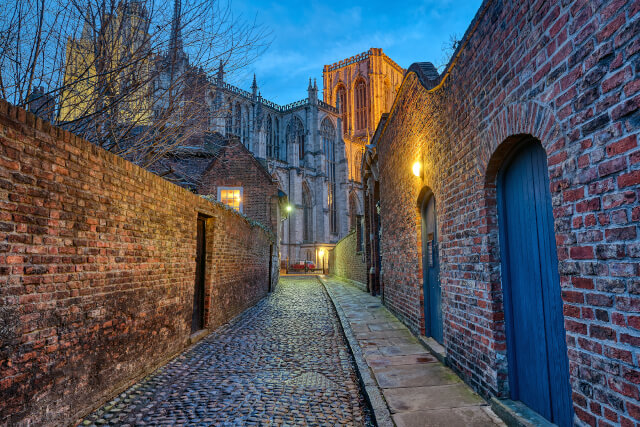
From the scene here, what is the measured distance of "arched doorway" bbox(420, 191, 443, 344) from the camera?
5.31 metres

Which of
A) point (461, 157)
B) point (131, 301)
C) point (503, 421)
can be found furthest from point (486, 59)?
point (131, 301)

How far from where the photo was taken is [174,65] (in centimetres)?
630

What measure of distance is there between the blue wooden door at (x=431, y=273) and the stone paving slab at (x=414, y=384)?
0.39 metres

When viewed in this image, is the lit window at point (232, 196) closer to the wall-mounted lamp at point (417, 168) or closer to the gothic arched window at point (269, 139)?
the wall-mounted lamp at point (417, 168)

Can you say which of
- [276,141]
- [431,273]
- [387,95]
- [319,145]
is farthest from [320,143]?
[431,273]

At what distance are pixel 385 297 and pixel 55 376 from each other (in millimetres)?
7756

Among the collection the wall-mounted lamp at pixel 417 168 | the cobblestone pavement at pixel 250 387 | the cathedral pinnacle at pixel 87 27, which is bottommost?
the cobblestone pavement at pixel 250 387

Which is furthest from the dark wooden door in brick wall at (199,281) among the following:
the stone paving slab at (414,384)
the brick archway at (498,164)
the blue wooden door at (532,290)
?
the blue wooden door at (532,290)

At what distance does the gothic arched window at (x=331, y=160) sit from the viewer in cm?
5206

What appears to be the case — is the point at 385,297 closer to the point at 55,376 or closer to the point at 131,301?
the point at 131,301

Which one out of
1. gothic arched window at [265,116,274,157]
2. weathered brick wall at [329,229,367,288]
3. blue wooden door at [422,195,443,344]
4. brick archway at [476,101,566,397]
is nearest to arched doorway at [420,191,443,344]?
blue wooden door at [422,195,443,344]

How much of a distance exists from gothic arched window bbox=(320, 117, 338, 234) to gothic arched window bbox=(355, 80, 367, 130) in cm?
1163

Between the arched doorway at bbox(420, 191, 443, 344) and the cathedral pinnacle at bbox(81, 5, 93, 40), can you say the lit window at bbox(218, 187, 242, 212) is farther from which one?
the arched doorway at bbox(420, 191, 443, 344)

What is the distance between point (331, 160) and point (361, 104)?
16416 mm
